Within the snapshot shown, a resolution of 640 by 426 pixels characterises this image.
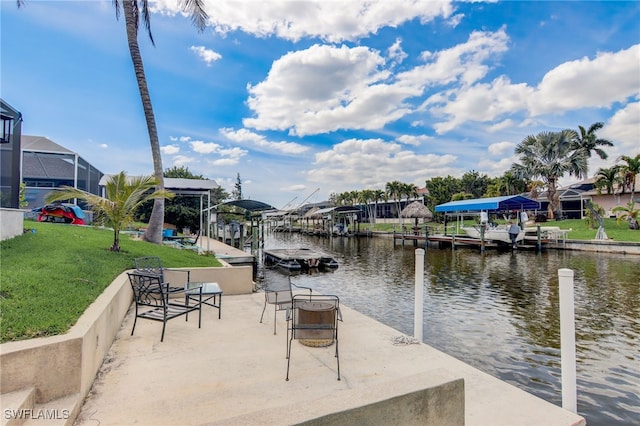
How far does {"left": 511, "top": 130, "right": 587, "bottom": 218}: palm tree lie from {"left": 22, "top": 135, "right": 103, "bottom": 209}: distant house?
42.8 metres

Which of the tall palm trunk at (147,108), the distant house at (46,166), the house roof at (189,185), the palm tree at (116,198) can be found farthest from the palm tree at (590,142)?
the distant house at (46,166)

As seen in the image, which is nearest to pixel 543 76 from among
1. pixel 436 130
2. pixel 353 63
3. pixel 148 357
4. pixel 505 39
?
pixel 505 39

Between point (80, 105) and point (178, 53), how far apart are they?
204 inches

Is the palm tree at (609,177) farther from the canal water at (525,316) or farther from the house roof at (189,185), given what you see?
the house roof at (189,185)

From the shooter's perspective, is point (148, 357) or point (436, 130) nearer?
point (148, 357)

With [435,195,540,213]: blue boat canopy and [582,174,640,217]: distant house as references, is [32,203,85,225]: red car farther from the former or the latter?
[582,174,640,217]: distant house

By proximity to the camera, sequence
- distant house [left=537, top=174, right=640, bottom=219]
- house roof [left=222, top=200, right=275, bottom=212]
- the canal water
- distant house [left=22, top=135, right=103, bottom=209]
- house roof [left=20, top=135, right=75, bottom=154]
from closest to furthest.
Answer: the canal water
house roof [left=222, top=200, right=275, bottom=212]
house roof [left=20, top=135, right=75, bottom=154]
distant house [left=22, top=135, right=103, bottom=209]
distant house [left=537, top=174, right=640, bottom=219]

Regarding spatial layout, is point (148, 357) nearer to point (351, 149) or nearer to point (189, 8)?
point (189, 8)

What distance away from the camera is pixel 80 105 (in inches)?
558

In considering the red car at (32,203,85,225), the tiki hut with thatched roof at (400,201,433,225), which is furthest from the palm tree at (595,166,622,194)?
the red car at (32,203,85,225)

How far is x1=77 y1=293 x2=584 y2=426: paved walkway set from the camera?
2592 mm

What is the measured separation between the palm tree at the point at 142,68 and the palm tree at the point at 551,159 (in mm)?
36150

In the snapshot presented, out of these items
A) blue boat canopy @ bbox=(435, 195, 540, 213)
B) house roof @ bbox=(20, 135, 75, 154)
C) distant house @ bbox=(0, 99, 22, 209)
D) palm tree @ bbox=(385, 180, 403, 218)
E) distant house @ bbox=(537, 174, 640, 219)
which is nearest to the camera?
distant house @ bbox=(0, 99, 22, 209)

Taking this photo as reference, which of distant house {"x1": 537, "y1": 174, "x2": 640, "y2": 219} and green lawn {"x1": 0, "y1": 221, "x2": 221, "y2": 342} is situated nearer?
green lawn {"x1": 0, "y1": 221, "x2": 221, "y2": 342}
